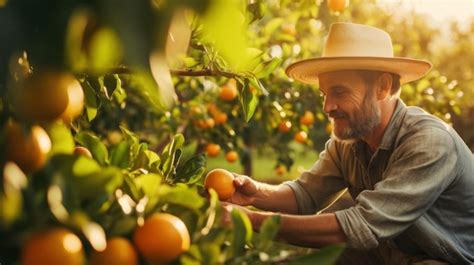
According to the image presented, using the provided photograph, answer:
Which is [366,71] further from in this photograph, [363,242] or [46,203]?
[46,203]

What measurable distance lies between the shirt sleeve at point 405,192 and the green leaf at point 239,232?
103cm

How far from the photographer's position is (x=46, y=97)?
2.65 feet

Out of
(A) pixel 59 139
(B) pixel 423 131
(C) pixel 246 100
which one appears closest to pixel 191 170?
(C) pixel 246 100

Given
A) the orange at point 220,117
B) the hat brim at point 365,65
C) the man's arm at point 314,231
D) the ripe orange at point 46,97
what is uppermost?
the ripe orange at point 46,97

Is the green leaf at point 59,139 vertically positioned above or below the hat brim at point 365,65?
above

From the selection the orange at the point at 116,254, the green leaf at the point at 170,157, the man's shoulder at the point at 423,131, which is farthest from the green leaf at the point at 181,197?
the man's shoulder at the point at 423,131

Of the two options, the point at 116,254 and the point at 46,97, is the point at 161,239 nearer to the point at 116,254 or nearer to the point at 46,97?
the point at 116,254

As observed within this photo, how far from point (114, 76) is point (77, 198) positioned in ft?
2.98

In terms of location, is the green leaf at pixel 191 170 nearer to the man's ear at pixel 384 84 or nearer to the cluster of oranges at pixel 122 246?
the cluster of oranges at pixel 122 246

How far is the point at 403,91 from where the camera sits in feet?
13.8

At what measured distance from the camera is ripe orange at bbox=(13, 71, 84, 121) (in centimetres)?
75

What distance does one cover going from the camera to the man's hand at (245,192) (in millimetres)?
2416

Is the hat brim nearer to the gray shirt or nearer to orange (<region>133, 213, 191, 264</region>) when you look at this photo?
the gray shirt

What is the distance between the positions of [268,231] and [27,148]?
1.33 feet
